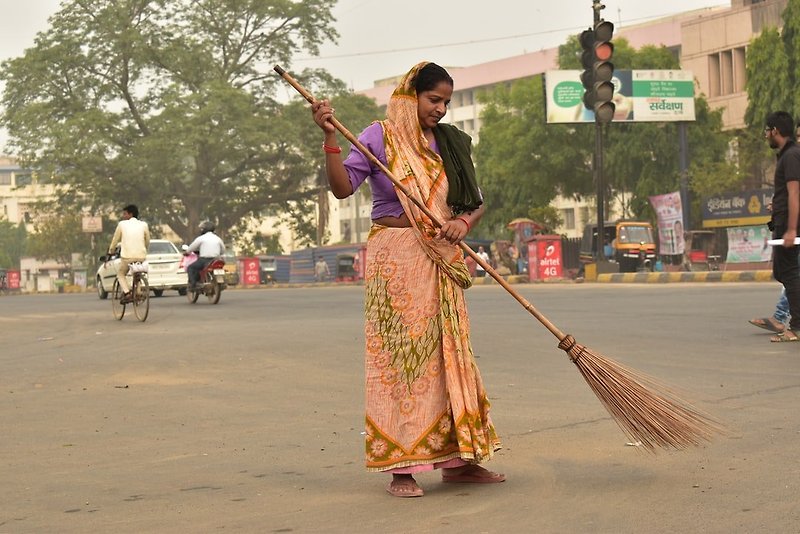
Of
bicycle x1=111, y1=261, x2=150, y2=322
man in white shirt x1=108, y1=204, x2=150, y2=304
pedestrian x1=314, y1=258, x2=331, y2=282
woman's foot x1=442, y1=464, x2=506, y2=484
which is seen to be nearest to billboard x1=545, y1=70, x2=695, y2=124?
pedestrian x1=314, y1=258, x2=331, y2=282

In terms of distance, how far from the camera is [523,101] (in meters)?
61.1

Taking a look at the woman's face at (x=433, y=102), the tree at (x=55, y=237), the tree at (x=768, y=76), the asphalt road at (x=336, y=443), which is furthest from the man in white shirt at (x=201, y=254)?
the tree at (x=55, y=237)

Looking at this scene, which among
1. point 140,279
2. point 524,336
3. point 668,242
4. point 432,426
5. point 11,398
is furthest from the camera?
point 668,242

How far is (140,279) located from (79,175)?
40.6 m

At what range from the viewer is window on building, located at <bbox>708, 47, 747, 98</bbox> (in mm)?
60781

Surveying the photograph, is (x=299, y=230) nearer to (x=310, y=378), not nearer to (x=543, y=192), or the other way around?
(x=543, y=192)

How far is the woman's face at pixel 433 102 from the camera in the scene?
554cm

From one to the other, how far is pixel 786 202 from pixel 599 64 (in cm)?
1388

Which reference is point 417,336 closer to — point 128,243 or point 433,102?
point 433,102

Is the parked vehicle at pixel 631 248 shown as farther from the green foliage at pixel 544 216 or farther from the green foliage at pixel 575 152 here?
the green foliage at pixel 544 216

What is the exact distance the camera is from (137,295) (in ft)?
66.0

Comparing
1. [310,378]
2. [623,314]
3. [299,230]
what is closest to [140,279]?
Result: [623,314]

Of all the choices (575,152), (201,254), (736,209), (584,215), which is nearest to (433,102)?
(201,254)

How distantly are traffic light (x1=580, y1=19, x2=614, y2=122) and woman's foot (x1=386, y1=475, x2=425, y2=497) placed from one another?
19.6 metres
